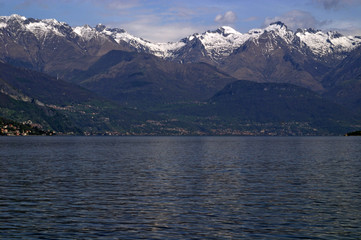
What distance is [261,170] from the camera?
11406 cm

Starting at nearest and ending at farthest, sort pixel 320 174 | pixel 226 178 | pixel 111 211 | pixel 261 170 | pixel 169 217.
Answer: pixel 169 217 < pixel 111 211 < pixel 226 178 < pixel 320 174 < pixel 261 170

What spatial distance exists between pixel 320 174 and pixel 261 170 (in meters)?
13.9

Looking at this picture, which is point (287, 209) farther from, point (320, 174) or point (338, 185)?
point (320, 174)

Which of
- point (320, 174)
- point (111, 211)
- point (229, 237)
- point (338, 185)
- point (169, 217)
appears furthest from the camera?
point (320, 174)

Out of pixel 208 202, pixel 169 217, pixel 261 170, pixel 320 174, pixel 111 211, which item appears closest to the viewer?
pixel 169 217

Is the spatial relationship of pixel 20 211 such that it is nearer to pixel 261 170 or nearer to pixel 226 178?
pixel 226 178

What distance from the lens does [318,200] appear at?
67.8 metres

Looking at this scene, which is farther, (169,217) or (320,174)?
(320,174)

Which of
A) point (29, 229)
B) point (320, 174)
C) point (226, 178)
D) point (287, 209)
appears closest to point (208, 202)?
point (287, 209)

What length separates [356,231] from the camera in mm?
48125

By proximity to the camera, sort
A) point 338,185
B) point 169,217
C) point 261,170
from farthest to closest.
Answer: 1. point 261,170
2. point 338,185
3. point 169,217

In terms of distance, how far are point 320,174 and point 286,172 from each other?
749cm

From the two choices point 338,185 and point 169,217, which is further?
point 338,185

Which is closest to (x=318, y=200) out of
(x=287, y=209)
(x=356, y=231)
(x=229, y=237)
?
(x=287, y=209)
